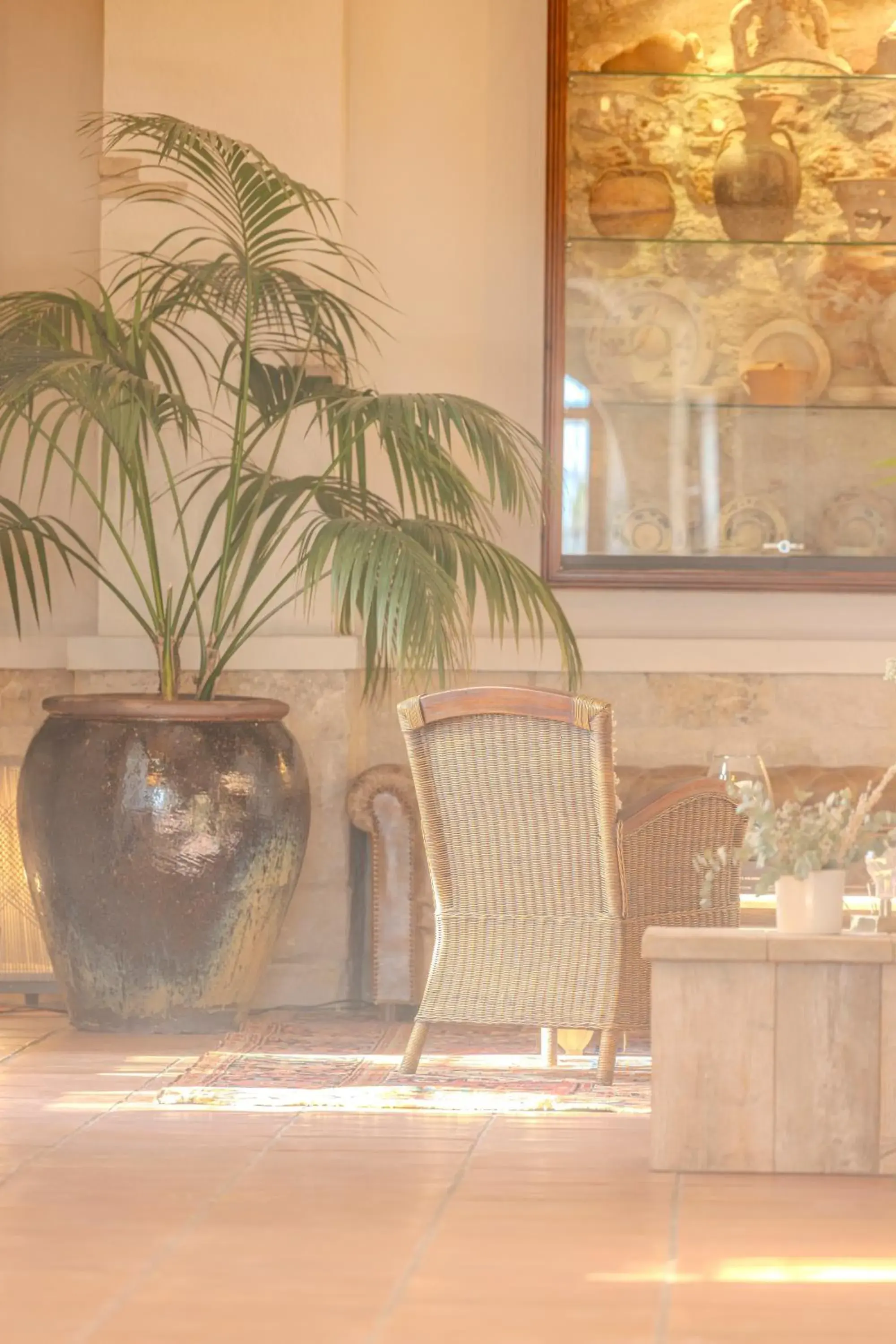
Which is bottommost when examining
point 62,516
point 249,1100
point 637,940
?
point 249,1100

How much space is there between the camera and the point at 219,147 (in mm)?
4723

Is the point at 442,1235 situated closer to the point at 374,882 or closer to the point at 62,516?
the point at 374,882

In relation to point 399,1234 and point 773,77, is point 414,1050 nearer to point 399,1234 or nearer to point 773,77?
point 399,1234

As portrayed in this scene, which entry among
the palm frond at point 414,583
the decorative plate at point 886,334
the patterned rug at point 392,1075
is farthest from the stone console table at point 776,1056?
the decorative plate at point 886,334

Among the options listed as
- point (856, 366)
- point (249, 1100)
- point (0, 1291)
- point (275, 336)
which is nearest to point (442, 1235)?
point (0, 1291)

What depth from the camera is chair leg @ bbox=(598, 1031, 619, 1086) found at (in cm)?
409

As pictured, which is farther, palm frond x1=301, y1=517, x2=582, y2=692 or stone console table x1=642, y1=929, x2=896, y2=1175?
palm frond x1=301, y1=517, x2=582, y2=692

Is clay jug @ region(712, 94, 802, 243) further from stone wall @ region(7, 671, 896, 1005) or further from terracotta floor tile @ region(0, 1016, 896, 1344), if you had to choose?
terracotta floor tile @ region(0, 1016, 896, 1344)

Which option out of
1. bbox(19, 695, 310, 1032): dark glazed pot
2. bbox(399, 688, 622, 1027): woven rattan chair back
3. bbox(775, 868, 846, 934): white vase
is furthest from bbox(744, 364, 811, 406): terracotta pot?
bbox(775, 868, 846, 934): white vase

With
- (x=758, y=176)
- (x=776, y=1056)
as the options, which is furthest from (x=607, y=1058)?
(x=758, y=176)

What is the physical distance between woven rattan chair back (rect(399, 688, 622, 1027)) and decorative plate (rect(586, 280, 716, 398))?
1917 millimetres

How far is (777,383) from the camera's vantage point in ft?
18.7

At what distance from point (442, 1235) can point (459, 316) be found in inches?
133

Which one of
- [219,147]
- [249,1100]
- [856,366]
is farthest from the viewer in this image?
[856,366]
